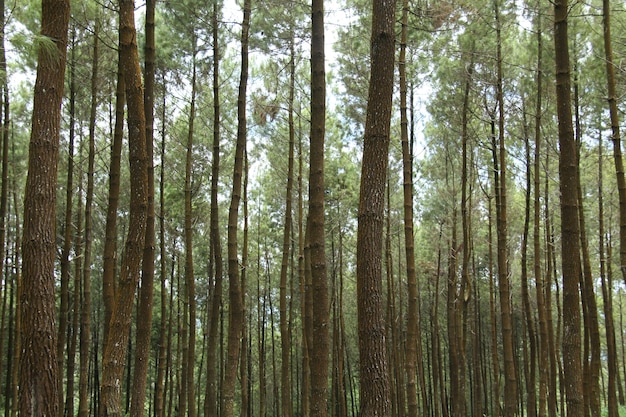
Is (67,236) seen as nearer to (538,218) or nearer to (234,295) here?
(234,295)

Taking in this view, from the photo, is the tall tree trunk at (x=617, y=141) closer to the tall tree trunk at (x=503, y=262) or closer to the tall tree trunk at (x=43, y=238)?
the tall tree trunk at (x=503, y=262)

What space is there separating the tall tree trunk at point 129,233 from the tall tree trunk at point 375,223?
2367mm

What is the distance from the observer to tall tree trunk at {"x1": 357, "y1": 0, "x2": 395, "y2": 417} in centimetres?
420

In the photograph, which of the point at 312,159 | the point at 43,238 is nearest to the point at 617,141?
the point at 312,159

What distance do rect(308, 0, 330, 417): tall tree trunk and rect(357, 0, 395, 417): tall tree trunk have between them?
138 centimetres

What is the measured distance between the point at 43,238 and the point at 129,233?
1049 mm

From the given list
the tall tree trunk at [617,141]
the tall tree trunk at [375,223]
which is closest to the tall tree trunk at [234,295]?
the tall tree trunk at [375,223]

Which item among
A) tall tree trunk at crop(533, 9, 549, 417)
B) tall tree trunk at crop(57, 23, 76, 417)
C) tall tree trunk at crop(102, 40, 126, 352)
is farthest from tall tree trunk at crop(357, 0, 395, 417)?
tall tree trunk at crop(57, 23, 76, 417)

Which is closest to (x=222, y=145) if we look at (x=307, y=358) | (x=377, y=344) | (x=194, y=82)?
(x=194, y=82)

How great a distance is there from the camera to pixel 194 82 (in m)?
10.9

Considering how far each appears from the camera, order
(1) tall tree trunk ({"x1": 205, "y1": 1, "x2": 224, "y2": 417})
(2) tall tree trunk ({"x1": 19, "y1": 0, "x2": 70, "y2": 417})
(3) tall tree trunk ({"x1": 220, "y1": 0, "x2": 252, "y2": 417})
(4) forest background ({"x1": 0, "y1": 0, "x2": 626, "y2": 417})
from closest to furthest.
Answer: (2) tall tree trunk ({"x1": 19, "y1": 0, "x2": 70, "y2": 417})
(4) forest background ({"x1": 0, "y1": 0, "x2": 626, "y2": 417})
(3) tall tree trunk ({"x1": 220, "y1": 0, "x2": 252, "y2": 417})
(1) tall tree trunk ({"x1": 205, "y1": 1, "x2": 224, "y2": 417})

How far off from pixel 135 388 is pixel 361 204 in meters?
3.62

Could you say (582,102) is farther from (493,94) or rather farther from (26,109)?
(26,109)

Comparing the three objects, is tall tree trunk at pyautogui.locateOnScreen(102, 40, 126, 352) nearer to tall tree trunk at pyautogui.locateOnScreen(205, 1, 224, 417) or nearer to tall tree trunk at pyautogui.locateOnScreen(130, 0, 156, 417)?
tall tree trunk at pyautogui.locateOnScreen(130, 0, 156, 417)
